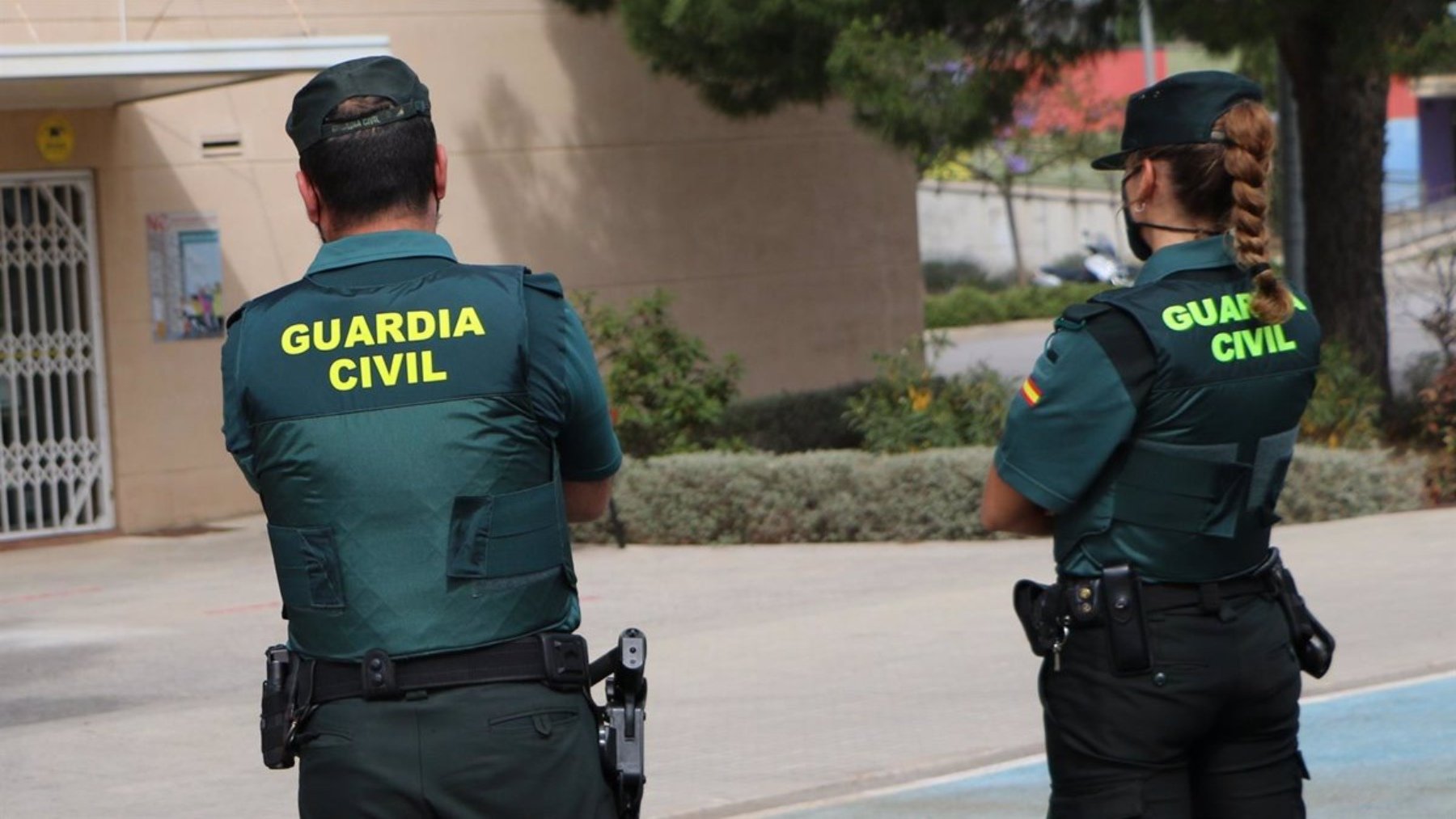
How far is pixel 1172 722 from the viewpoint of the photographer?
3240 millimetres

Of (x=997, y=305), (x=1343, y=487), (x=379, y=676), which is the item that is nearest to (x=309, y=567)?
(x=379, y=676)

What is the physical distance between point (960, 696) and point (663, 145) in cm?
911

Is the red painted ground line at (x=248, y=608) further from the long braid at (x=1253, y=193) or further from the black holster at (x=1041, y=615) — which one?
the long braid at (x=1253, y=193)

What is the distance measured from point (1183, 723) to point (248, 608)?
8.11 metres

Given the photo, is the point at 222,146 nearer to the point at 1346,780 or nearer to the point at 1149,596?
the point at 1346,780

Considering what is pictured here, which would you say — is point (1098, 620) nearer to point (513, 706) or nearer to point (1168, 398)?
point (1168, 398)

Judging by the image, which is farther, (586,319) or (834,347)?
(834,347)

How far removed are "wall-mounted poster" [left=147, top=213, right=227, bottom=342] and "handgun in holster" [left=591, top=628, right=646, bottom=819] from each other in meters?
11.5

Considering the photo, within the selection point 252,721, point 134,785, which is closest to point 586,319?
point 252,721

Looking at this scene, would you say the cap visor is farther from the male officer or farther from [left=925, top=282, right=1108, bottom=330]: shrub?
[left=925, top=282, right=1108, bottom=330]: shrub

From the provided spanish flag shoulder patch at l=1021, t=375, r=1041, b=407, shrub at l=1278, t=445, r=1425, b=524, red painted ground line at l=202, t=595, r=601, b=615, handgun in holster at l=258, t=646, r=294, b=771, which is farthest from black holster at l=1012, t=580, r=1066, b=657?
shrub at l=1278, t=445, r=1425, b=524

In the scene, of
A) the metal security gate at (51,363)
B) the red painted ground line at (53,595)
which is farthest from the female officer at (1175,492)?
the metal security gate at (51,363)

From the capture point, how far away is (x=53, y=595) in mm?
11391

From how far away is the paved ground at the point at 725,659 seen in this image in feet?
22.4
